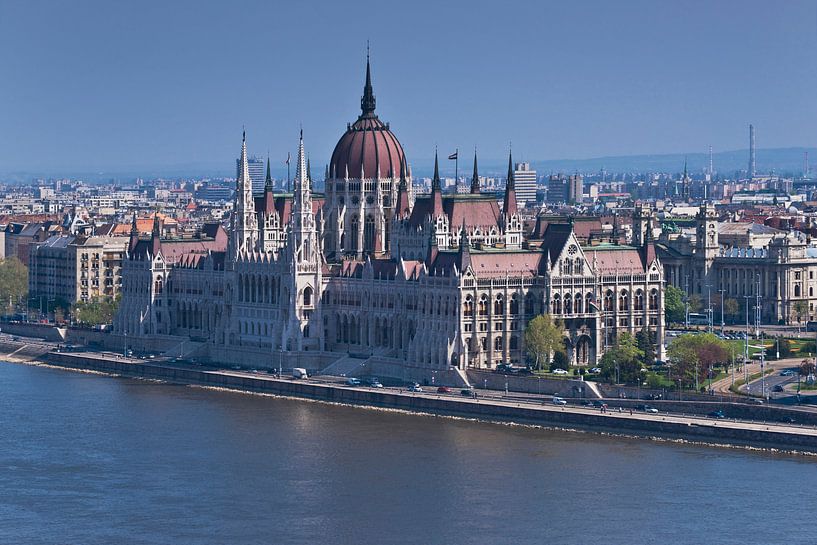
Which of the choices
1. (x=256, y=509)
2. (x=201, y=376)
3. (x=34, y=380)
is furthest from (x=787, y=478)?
(x=34, y=380)

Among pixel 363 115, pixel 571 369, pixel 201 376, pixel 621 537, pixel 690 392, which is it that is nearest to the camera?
pixel 621 537

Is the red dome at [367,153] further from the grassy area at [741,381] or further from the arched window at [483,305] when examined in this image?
the grassy area at [741,381]

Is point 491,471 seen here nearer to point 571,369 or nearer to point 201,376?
point 571,369

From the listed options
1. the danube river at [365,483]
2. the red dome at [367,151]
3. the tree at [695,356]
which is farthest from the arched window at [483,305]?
the red dome at [367,151]

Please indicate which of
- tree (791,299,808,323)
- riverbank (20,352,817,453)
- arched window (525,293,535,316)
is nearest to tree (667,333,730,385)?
riverbank (20,352,817,453)

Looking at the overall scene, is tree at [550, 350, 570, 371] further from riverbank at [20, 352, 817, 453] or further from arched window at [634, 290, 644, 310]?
arched window at [634, 290, 644, 310]

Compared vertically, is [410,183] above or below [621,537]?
above
